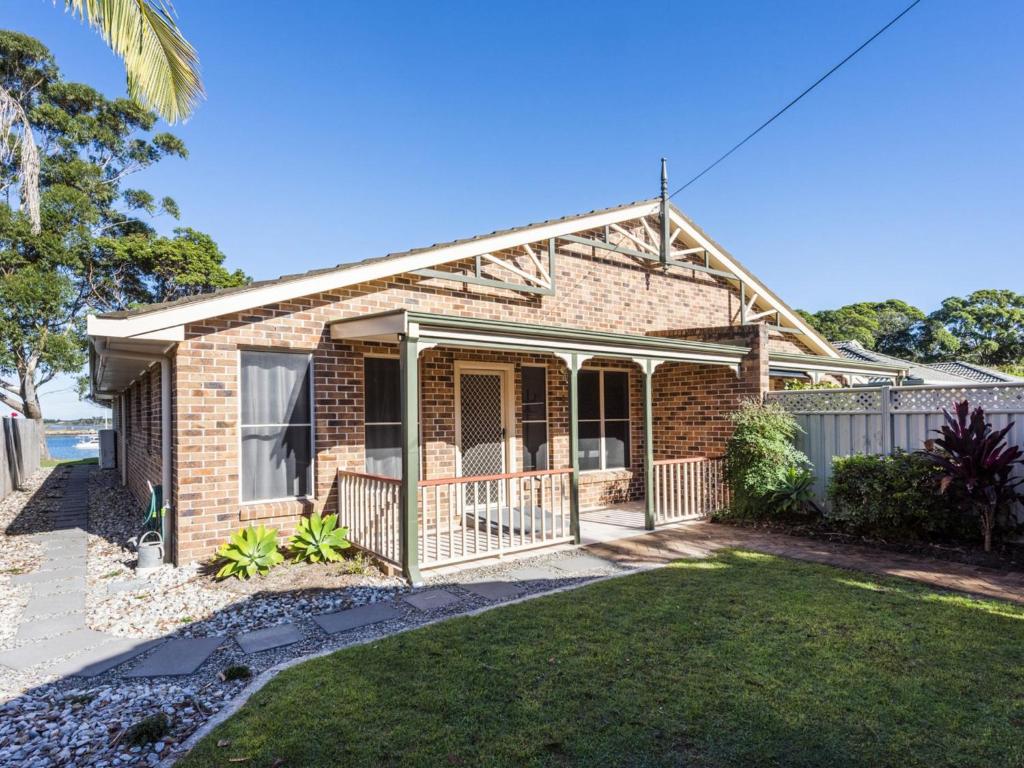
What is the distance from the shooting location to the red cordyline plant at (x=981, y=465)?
6.45 metres

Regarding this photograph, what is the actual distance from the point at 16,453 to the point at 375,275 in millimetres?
15129

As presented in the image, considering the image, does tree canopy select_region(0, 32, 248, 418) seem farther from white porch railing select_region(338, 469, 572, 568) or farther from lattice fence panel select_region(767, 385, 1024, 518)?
lattice fence panel select_region(767, 385, 1024, 518)

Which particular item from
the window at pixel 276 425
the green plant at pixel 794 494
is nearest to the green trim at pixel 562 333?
the window at pixel 276 425

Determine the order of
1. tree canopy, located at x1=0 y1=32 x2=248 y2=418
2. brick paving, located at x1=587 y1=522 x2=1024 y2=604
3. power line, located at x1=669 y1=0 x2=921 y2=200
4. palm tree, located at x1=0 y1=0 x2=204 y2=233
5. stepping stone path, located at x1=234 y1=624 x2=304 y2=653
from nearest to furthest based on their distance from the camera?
stepping stone path, located at x1=234 y1=624 x2=304 y2=653
palm tree, located at x1=0 y1=0 x2=204 y2=233
brick paving, located at x1=587 y1=522 x2=1024 y2=604
power line, located at x1=669 y1=0 x2=921 y2=200
tree canopy, located at x1=0 y1=32 x2=248 y2=418

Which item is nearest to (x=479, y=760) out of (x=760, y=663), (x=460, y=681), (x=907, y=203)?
(x=460, y=681)

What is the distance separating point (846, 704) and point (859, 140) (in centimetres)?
1087

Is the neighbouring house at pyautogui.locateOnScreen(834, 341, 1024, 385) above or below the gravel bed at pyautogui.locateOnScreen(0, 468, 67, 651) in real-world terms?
above

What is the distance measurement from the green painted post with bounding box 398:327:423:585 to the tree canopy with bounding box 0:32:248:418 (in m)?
19.4

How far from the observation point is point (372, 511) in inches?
261

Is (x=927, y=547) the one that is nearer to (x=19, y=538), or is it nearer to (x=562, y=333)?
(x=562, y=333)

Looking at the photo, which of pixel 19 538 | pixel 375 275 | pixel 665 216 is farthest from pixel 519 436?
pixel 19 538

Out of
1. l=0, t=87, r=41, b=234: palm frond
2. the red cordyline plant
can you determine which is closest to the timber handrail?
the red cordyline plant

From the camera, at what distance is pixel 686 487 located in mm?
9164

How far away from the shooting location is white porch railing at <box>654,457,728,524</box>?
8.93 meters
